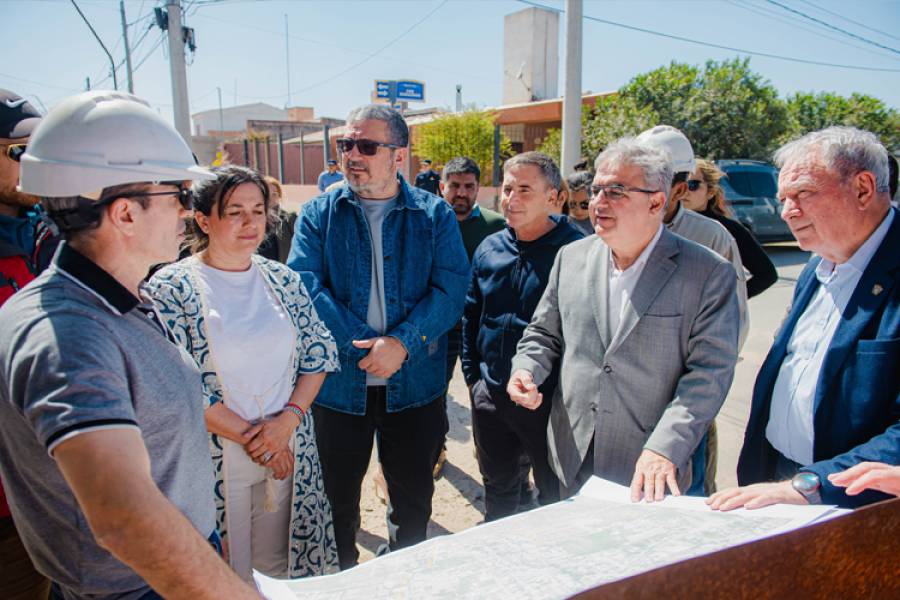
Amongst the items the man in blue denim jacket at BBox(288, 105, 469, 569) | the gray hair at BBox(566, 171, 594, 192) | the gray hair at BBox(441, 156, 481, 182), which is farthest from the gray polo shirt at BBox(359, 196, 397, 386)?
the gray hair at BBox(566, 171, 594, 192)

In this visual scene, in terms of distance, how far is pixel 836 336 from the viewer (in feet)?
5.39

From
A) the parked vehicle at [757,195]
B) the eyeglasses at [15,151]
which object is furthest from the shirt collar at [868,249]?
the parked vehicle at [757,195]

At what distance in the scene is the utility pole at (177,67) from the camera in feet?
37.3

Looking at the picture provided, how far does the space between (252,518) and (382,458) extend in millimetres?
735

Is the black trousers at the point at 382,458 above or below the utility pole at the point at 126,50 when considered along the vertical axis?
below

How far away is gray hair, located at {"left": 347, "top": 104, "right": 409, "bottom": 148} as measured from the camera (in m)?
2.50

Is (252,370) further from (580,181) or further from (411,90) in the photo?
(411,90)

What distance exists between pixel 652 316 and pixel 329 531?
1.48 m

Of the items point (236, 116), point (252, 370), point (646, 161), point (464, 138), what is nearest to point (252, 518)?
point (252, 370)

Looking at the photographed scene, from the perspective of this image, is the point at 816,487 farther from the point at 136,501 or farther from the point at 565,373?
the point at 136,501

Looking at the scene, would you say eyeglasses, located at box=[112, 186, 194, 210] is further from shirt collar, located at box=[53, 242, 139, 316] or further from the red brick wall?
the red brick wall

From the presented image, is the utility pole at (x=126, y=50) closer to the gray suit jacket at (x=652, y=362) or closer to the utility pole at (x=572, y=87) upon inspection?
the utility pole at (x=572, y=87)

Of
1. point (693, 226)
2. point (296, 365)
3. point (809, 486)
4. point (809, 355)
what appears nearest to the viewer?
point (809, 486)

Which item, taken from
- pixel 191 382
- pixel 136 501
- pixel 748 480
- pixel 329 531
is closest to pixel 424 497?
pixel 329 531
